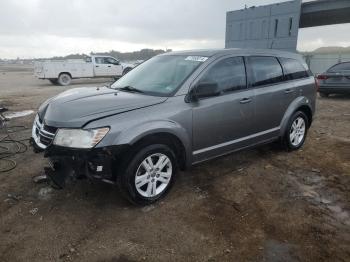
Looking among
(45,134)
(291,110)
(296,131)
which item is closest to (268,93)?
(291,110)

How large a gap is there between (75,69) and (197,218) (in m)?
18.1

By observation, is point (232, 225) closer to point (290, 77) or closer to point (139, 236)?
point (139, 236)

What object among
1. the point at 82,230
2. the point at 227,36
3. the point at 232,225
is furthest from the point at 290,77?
the point at 227,36

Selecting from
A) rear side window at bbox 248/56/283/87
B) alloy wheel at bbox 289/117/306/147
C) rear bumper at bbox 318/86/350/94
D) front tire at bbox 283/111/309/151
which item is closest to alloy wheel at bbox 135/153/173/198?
rear side window at bbox 248/56/283/87

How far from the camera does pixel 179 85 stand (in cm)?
405

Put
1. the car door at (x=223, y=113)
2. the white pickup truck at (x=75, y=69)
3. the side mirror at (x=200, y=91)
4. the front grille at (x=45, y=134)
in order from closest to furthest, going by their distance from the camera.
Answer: the front grille at (x=45, y=134)
the side mirror at (x=200, y=91)
the car door at (x=223, y=113)
the white pickup truck at (x=75, y=69)

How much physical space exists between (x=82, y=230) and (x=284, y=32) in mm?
23320

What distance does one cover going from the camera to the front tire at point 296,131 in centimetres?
552

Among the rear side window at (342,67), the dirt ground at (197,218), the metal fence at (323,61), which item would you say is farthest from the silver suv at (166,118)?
the metal fence at (323,61)

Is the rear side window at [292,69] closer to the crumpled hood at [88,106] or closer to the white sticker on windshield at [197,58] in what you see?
the white sticker on windshield at [197,58]

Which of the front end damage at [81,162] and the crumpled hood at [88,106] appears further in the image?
the crumpled hood at [88,106]

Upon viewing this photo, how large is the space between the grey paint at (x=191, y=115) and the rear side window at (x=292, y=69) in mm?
139

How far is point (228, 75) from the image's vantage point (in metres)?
4.49

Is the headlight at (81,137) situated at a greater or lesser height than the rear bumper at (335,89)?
greater
